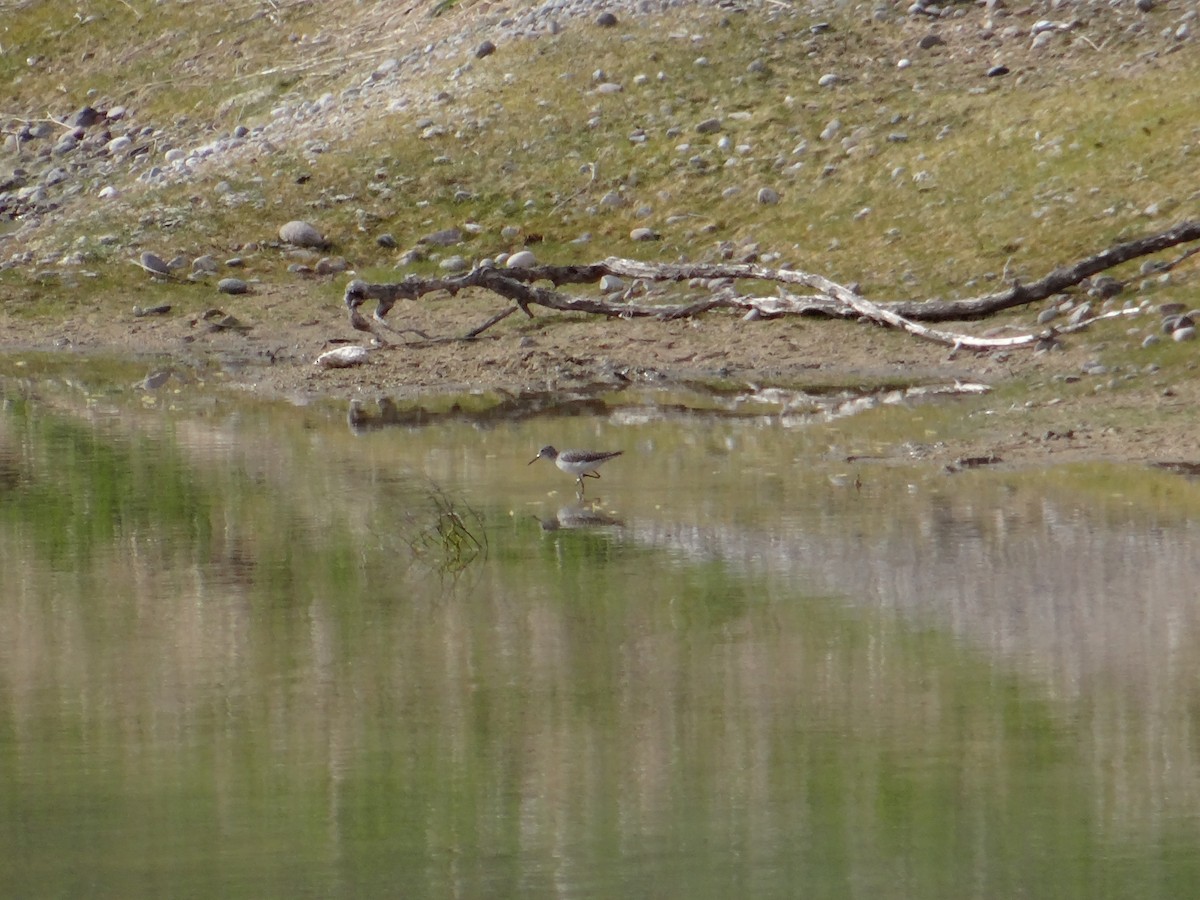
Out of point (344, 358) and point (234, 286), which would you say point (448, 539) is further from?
point (234, 286)

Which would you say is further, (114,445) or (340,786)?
(114,445)

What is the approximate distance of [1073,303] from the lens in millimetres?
15516

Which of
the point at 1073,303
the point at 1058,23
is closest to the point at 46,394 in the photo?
the point at 1073,303

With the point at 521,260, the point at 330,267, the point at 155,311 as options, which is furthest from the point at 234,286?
the point at 521,260

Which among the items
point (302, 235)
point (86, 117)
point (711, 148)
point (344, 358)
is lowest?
point (344, 358)

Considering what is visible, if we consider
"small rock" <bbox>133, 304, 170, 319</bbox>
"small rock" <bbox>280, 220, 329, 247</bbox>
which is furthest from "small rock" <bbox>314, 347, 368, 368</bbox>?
"small rock" <bbox>280, 220, 329, 247</bbox>

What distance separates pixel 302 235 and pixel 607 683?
1424 centimetres

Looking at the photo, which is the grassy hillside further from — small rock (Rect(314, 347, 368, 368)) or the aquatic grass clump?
the aquatic grass clump

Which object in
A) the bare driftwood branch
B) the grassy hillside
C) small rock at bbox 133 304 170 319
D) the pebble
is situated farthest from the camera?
the pebble

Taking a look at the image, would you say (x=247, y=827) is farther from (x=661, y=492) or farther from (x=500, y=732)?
(x=661, y=492)

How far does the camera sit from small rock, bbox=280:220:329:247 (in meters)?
20.8

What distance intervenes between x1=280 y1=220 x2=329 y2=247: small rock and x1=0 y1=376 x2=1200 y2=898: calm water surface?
29.0 feet

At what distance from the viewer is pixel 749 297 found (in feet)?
55.9

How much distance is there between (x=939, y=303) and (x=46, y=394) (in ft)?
24.3
